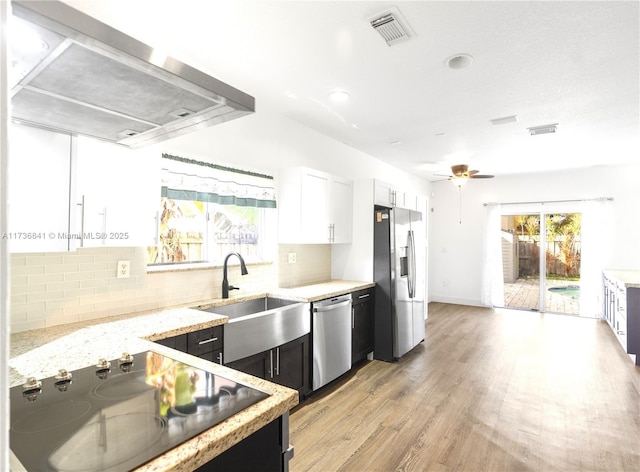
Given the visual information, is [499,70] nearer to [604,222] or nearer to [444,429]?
[444,429]

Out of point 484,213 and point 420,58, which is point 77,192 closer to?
point 420,58

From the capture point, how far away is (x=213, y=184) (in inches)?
118

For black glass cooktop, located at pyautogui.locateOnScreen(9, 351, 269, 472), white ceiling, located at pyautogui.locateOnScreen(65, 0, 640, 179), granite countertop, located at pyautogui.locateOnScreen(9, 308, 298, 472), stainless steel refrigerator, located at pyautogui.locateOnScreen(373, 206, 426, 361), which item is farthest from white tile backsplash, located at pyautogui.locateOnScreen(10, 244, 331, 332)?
stainless steel refrigerator, located at pyautogui.locateOnScreen(373, 206, 426, 361)

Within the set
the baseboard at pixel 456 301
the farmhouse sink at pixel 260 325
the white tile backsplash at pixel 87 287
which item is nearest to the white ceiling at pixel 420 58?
the white tile backsplash at pixel 87 287

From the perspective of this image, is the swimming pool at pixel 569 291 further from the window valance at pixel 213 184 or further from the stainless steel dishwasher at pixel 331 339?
the window valance at pixel 213 184

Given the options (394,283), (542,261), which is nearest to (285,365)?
(394,283)

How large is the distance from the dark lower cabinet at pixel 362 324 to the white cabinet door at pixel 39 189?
2.70 metres

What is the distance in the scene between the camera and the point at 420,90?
10.0 feet

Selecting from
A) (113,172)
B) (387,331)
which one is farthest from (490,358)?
(113,172)

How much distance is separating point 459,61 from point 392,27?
2.34 ft

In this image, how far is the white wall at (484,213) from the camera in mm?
5992

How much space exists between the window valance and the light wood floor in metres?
1.93

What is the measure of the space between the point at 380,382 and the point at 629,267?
5.41 meters

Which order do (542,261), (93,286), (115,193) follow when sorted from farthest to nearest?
(542,261)
(93,286)
(115,193)
